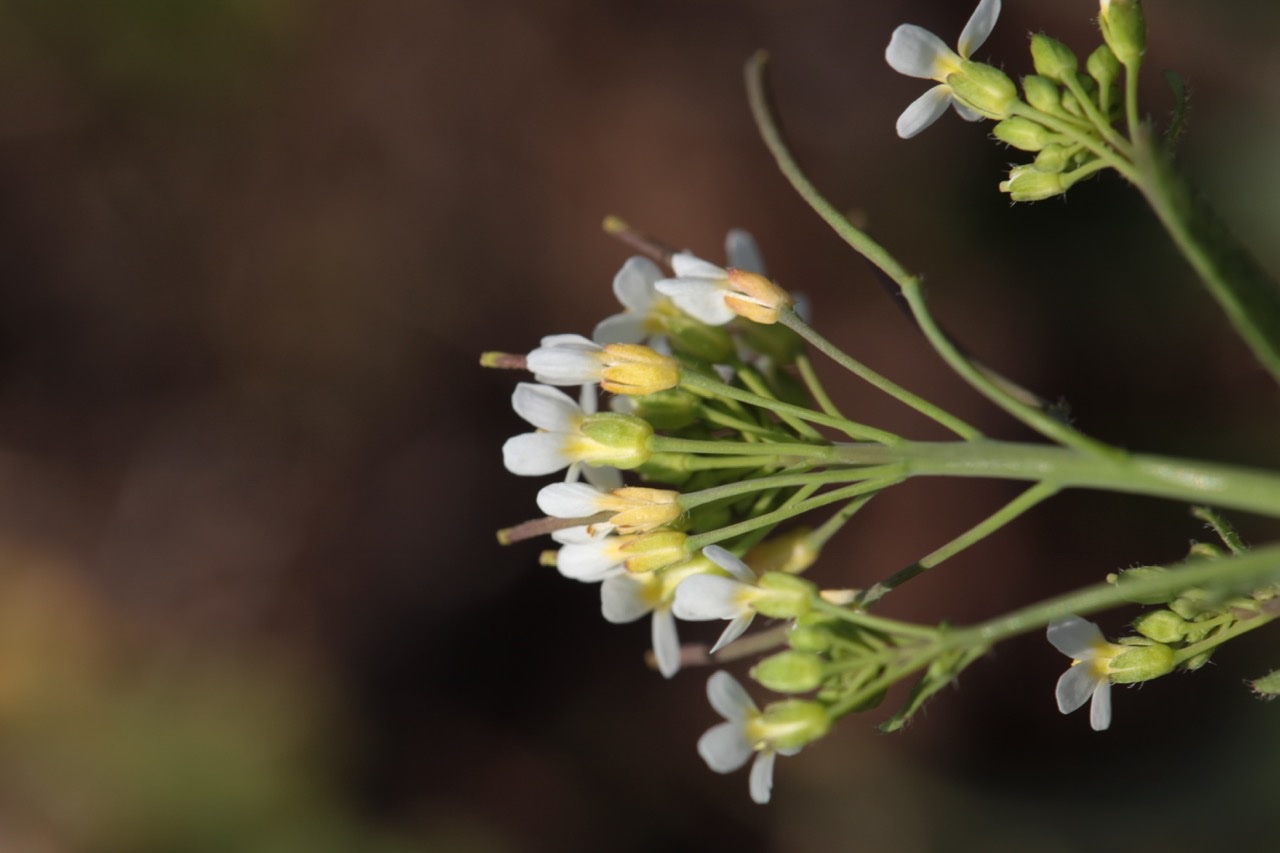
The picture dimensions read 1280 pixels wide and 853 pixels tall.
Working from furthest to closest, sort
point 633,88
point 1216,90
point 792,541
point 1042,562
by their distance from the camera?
point 633,88 < point 1042,562 < point 1216,90 < point 792,541

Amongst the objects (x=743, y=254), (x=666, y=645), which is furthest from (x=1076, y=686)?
(x=743, y=254)

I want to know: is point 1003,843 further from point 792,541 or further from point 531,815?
point 792,541

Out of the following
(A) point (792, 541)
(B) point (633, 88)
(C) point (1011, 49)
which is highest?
(B) point (633, 88)

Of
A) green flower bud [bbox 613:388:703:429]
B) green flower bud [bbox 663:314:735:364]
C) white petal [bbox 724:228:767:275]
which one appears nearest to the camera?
green flower bud [bbox 613:388:703:429]

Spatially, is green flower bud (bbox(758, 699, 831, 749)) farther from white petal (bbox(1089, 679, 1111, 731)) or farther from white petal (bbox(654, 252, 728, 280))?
white petal (bbox(654, 252, 728, 280))

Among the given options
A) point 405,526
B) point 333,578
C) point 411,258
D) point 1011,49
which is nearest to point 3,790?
point 333,578

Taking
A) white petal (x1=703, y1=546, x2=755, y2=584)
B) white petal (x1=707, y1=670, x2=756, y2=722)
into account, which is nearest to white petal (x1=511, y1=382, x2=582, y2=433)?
white petal (x1=703, y1=546, x2=755, y2=584)
